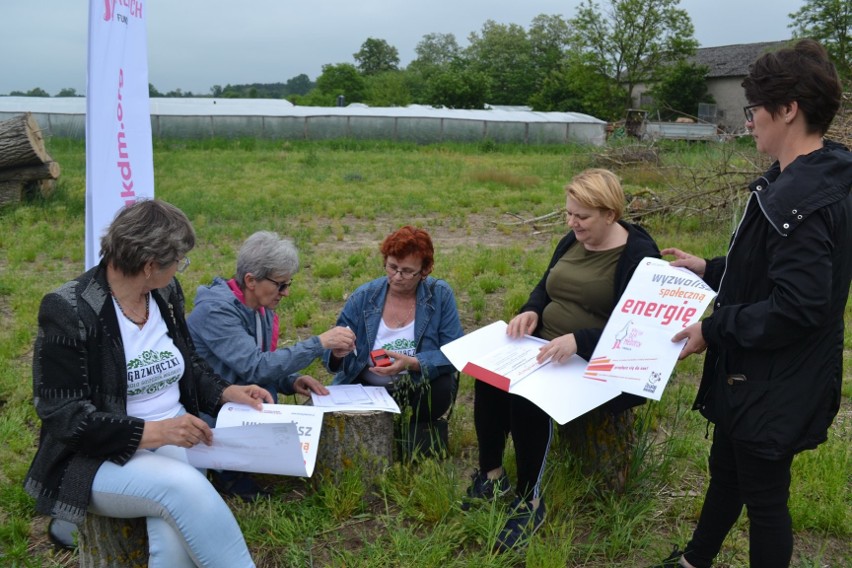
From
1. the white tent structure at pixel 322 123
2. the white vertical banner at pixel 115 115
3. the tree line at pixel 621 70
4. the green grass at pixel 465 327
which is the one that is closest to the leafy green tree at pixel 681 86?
the tree line at pixel 621 70

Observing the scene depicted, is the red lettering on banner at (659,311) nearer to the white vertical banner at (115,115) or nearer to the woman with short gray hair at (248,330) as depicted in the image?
the woman with short gray hair at (248,330)

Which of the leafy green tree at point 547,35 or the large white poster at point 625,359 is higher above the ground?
the leafy green tree at point 547,35

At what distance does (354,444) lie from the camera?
3.30 meters

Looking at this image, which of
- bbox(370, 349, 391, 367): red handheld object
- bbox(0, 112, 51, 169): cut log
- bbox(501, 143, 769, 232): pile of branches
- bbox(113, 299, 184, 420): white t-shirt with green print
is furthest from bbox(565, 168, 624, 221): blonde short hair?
bbox(0, 112, 51, 169): cut log

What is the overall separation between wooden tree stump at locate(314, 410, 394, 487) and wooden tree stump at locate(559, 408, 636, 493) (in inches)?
32.5

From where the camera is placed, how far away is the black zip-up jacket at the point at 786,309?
6.83ft

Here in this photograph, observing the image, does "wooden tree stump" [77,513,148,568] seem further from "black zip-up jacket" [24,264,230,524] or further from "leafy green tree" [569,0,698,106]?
"leafy green tree" [569,0,698,106]

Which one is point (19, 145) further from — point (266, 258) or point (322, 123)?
point (322, 123)

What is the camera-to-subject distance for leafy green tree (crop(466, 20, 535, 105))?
61438 millimetres

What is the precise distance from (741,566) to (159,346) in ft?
7.75

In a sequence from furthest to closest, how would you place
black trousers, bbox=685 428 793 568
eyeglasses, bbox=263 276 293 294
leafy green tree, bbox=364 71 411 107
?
1. leafy green tree, bbox=364 71 411 107
2. eyeglasses, bbox=263 276 293 294
3. black trousers, bbox=685 428 793 568

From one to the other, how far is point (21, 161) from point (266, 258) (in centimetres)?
927

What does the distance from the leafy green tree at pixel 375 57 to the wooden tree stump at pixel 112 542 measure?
289ft

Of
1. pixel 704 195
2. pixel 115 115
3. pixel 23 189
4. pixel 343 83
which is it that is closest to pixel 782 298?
pixel 115 115
